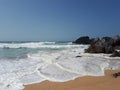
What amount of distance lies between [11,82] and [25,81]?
1.63 feet

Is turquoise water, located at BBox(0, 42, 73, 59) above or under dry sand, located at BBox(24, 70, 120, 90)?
under

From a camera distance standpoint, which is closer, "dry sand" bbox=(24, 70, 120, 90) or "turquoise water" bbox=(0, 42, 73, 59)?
"dry sand" bbox=(24, 70, 120, 90)

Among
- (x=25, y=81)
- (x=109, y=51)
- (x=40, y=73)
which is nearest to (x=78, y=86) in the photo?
(x=25, y=81)

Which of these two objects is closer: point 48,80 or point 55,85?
point 55,85

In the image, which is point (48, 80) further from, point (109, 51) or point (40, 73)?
point (109, 51)

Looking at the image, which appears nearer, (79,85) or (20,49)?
(79,85)

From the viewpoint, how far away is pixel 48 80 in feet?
22.4

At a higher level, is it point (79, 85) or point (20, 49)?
point (79, 85)

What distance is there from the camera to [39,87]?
5957 mm

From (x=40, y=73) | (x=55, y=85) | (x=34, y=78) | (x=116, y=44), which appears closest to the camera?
(x=55, y=85)

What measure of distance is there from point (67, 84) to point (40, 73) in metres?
2.12

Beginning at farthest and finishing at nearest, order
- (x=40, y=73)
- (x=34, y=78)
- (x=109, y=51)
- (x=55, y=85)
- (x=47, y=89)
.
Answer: (x=109, y=51) < (x=40, y=73) < (x=34, y=78) < (x=55, y=85) < (x=47, y=89)

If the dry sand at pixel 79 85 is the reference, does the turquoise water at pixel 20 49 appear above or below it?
below

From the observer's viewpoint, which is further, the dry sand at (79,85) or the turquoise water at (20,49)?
the turquoise water at (20,49)
